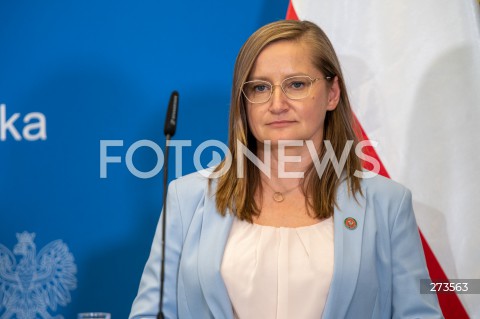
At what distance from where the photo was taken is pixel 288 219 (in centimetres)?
195

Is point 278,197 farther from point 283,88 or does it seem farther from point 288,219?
point 283,88

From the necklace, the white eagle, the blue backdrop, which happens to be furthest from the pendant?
the white eagle

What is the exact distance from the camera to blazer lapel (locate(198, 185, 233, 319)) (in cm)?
181

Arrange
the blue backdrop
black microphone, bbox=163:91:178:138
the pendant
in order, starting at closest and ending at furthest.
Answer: black microphone, bbox=163:91:178:138 → the pendant → the blue backdrop

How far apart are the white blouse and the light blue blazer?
0.03 meters

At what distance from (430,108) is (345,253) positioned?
76 centimetres

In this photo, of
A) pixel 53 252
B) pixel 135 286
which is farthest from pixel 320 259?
pixel 53 252

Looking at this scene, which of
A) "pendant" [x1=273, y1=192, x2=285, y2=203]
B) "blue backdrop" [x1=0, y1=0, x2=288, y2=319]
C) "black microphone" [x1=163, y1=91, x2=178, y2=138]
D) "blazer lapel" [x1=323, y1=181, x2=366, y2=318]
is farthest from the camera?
"blue backdrop" [x1=0, y1=0, x2=288, y2=319]

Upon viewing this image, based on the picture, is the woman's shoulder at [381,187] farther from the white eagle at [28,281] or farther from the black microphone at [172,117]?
the white eagle at [28,281]

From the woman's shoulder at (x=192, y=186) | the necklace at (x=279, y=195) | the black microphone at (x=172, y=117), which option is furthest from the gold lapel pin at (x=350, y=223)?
the black microphone at (x=172, y=117)

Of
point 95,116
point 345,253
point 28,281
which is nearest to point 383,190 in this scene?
point 345,253

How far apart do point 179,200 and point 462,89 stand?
3.62 ft

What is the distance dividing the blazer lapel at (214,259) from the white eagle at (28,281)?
74 cm

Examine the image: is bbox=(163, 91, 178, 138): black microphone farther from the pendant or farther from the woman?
the pendant
